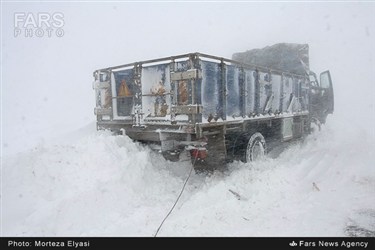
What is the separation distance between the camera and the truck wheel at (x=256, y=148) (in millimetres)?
6906

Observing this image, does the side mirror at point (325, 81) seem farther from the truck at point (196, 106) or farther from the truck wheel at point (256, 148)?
the truck wheel at point (256, 148)

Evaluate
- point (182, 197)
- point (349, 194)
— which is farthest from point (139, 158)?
point (349, 194)

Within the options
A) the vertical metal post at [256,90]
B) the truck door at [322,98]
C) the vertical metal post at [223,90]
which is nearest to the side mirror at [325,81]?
the truck door at [322,98]

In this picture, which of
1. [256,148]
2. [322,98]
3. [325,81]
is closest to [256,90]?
[256,148]

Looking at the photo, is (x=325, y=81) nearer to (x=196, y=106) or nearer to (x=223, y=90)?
(x=223, y=90)

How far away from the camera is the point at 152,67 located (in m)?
6.03

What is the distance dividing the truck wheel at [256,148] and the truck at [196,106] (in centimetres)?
2

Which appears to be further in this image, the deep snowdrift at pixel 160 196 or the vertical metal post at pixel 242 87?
the vertical metal post at pixel 242 87

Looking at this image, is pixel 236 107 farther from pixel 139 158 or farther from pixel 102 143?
pixel 102 143

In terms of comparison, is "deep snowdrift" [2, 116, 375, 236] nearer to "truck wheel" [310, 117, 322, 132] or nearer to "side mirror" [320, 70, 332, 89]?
"truck wheel" [310, 117, 322, 132]

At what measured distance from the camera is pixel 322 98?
456 inches

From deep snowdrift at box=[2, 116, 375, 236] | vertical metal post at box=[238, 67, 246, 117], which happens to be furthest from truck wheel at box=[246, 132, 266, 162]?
Result: vertical metal post at box=[238, 67, 246, 117]
